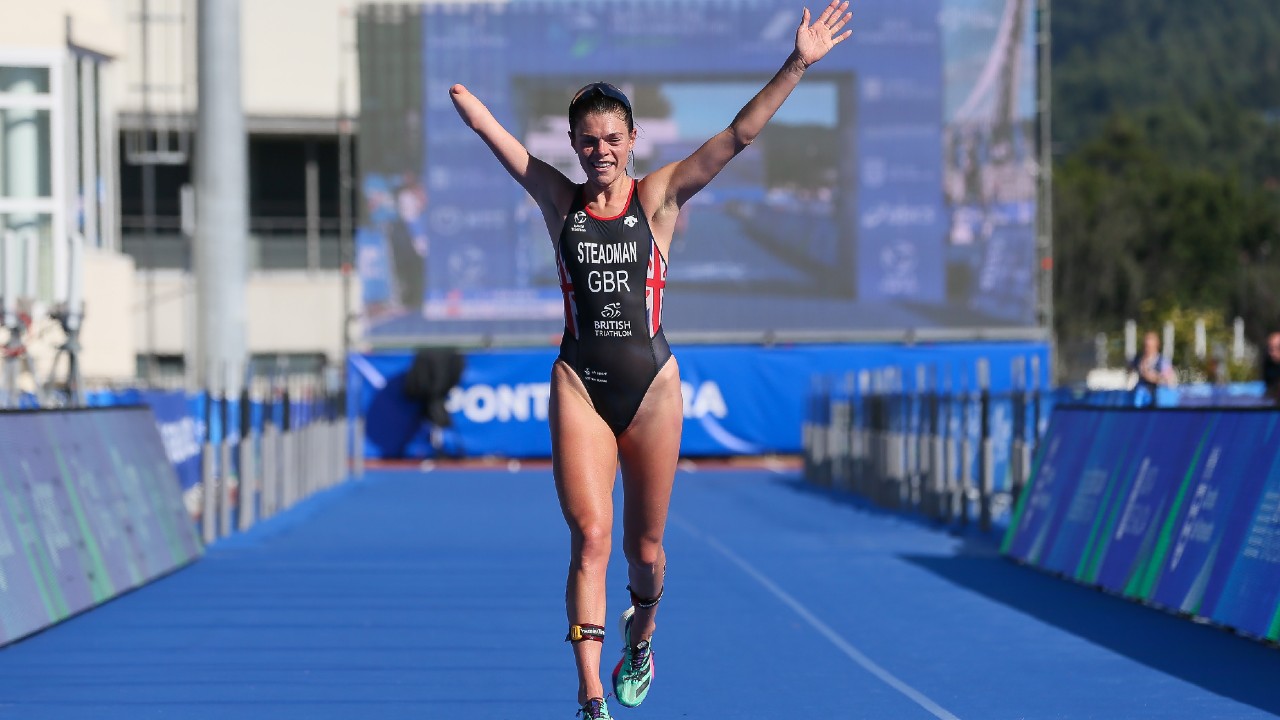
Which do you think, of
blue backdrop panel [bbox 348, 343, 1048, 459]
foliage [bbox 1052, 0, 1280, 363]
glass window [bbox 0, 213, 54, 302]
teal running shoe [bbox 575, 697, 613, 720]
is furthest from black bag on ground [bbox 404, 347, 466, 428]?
teal running shoe [bbox 575, 697, 613, 720]

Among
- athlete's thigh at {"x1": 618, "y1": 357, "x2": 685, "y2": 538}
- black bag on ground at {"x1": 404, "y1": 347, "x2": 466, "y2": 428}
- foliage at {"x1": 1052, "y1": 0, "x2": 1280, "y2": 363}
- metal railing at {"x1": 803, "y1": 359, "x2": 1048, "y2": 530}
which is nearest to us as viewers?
athlete's thigh at {"x1": 618, "y1": 357, "x2": 685, "y2": 538}

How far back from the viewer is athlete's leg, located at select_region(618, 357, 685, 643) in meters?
6.95

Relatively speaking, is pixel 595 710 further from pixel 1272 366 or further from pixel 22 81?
pixel 22 81

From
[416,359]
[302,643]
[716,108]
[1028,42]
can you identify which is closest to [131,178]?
[416,359]

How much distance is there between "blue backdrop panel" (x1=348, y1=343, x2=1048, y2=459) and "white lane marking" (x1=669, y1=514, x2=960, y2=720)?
17.3m

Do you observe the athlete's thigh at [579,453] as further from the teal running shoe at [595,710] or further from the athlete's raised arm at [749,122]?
the athlete's raised arm at [749,122]

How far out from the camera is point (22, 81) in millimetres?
23688

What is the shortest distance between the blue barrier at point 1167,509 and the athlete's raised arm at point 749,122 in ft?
15.4

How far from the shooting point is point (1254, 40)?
652ft

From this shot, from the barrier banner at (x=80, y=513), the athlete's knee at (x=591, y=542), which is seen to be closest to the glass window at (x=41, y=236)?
the barrier banner at (x=80, y=513)

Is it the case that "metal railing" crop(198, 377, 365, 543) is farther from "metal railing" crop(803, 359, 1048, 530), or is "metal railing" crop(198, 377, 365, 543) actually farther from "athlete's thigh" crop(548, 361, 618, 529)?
"athlete's thigh" crop(548, 361, 618, 529)

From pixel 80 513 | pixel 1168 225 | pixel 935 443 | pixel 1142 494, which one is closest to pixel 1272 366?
pixel 935 443

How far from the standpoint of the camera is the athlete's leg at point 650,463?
22.8 feet

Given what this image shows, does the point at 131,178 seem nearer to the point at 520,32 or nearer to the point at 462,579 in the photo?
the point at 520,32
